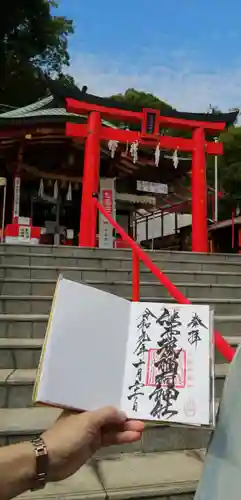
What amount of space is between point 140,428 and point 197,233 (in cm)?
749

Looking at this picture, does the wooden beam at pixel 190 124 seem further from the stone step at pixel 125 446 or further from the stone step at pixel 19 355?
the stone step at pixel 125 446

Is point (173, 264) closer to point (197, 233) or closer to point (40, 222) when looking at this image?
point (197, 233)

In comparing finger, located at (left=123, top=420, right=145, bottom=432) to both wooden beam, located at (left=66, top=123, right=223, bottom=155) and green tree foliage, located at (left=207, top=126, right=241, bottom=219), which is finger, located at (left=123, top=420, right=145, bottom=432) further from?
green tree foliage, located at (left=207, top=126, right=241, bottom=219)

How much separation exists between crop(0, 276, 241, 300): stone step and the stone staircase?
0.4 inches

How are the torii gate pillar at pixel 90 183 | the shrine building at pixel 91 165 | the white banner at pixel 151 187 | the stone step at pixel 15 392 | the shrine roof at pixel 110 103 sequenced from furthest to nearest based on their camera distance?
the white banner at pixel 151 187
the shrine building at pixel 91 165
the shrine roof at pixel 110 103
the torii gate pillar at pixel 90 183
the stone step at pixel 15 392

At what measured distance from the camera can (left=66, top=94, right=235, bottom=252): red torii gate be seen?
812cm

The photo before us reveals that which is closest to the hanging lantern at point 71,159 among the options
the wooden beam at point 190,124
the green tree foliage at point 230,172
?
the wooden beam at point 190,124

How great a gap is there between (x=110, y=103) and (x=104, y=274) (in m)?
4.79

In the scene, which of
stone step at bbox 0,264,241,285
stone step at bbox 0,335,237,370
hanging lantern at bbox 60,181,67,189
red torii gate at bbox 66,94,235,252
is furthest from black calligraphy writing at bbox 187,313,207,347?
hanging lantern at bbox 60,181,67,189

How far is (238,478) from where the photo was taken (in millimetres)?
894

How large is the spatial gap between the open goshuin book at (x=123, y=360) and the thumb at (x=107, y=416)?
0.05 ft

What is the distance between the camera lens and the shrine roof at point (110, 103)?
8.23 m

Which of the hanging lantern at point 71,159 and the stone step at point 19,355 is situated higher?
the hanging lantern at point 71,159

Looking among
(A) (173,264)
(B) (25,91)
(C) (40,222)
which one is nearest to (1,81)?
(B) (25,91)
